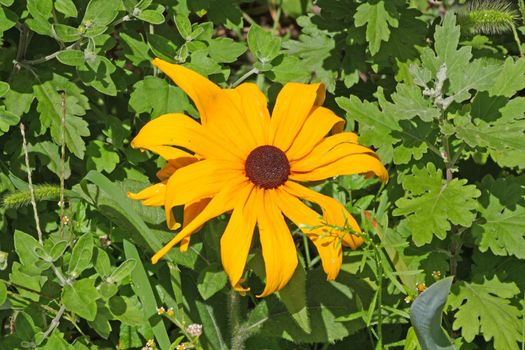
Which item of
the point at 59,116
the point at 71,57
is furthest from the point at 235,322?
the point at 71,57

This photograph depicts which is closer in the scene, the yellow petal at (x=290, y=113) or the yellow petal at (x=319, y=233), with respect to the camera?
the yellow petal at (x=319, y=233)

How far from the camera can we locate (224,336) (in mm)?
2965

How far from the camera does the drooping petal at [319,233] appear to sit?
2.57 metres

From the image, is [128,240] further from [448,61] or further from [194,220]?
[448,61]

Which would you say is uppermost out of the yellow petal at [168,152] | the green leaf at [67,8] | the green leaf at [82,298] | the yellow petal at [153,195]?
the green leaf at [67,8]

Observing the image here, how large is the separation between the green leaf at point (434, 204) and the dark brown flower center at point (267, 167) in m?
0.42

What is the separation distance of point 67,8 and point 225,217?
3.01ft

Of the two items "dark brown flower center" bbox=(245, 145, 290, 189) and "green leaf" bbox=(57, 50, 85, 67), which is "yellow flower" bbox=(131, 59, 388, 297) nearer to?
"dark brown flower center" bbox=(245, 145, 290, 189)

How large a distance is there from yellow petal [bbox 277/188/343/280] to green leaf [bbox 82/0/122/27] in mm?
843

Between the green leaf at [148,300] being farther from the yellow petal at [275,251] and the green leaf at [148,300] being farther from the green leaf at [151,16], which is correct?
the green leaf at [151,16]

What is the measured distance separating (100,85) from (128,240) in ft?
1.76

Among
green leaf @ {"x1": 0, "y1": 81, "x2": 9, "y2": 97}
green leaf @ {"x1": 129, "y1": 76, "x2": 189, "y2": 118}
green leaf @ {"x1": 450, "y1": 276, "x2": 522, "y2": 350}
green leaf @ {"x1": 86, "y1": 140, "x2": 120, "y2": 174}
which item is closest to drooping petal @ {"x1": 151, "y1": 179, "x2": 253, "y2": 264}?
green leaf @ {"x1": 129, "y1": 76, "x2": 189, "y2": 118}

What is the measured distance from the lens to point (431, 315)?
2277 mm

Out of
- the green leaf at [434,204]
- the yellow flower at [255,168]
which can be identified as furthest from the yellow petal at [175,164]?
the green leaf at [434,204]
